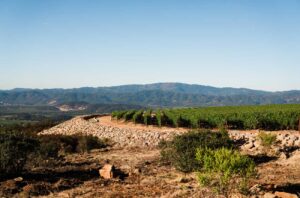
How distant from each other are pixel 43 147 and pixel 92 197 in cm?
950

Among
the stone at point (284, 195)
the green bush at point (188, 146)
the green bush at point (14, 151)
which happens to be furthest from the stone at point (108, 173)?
the stone at point (284, 195)

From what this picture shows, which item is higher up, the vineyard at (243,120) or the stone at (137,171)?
the vineyard at (243,120)

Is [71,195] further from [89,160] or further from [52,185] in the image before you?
[89,160]

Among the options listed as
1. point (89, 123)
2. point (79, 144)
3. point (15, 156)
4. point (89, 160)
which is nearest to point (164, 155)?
point (89, 160)

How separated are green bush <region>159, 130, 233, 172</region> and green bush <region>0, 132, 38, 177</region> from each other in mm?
6578

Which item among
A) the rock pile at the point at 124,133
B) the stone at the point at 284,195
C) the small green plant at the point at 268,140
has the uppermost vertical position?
the small green plant at the point at 268,140

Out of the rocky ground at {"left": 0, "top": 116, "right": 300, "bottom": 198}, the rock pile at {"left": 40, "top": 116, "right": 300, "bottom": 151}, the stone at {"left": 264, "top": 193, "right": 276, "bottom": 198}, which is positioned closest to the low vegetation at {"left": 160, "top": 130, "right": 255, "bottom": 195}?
the rocky ground at {"left": 0, "top": 116, "right": 300, "bottom": 198}

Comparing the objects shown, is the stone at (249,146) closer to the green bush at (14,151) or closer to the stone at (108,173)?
the stone at (108,173)

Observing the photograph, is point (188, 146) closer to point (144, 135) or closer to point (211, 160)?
point (211, 160)

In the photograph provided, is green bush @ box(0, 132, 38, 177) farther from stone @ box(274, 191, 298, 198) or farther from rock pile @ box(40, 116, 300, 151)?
stone @ box(274, 191, 298, 198)

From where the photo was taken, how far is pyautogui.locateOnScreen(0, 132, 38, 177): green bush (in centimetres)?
1753

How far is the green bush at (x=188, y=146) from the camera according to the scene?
17953 mm

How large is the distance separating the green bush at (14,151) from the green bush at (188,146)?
6.58 m

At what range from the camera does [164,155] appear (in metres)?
20.0
